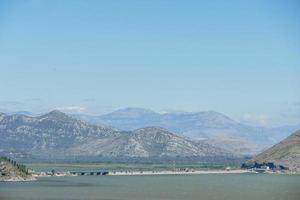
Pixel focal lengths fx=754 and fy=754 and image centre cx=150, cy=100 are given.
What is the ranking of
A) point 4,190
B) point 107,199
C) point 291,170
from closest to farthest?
point 107,199, point 4,190, point 291,170

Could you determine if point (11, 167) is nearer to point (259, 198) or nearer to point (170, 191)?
point (170, 191)

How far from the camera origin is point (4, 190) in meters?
110

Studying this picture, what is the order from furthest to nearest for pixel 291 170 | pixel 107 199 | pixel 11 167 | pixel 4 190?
pixel 291 170 → pixel 11 167 → pixel 4 190 → pixel 107 199

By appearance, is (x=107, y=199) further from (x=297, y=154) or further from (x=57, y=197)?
(x=297, y=154)

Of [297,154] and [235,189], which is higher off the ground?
[297,154]

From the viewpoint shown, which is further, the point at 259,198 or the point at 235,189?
the point at 235,189

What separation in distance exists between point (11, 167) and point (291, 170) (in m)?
73.9

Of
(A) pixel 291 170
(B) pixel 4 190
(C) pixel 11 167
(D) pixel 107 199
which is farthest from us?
(A) pixel 291 170

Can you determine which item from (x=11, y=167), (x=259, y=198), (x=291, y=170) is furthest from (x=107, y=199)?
(x=291, y=170)

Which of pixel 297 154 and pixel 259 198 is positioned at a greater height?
pixel 297 154

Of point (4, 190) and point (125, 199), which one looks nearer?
point (125, 199)

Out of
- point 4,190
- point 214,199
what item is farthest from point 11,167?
point 214,199

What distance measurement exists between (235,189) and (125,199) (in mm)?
27714

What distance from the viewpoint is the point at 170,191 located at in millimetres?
111000
